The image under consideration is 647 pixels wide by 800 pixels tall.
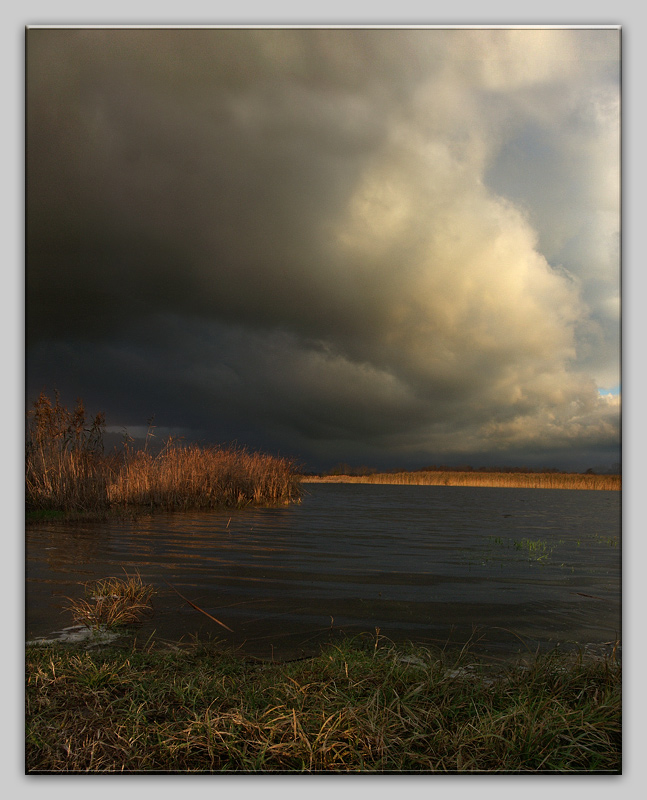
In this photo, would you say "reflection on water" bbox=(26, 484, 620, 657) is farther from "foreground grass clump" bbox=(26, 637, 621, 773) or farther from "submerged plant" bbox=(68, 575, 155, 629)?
"foreground grass clump" bbox=(26, 637, 621, 773)

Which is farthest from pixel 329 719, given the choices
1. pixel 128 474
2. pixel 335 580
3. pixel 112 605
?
pixel 128 474

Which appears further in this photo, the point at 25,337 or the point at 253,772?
the point at 25,337

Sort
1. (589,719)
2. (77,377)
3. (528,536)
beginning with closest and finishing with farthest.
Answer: (589,719), (77,377), (528,536)

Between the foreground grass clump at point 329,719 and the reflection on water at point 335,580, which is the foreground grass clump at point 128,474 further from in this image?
the foreground grass clump at point 329,719

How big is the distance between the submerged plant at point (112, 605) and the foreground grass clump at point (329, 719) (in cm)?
109

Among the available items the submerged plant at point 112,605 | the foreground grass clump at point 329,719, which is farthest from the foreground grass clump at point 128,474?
the foreground grass clump at point 329,719

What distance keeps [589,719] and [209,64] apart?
5.61 m

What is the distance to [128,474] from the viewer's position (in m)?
13.0

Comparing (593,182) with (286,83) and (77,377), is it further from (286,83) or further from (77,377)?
(77,377)

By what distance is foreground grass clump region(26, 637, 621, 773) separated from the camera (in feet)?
8.77

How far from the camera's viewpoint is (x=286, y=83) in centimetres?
470

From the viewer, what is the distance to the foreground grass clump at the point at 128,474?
30.8ft

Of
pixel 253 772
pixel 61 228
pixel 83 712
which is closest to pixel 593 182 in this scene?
pixel 61 228

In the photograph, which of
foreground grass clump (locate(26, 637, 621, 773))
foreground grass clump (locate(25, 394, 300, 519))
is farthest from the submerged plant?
foreground grass clump (locate(25, 394, 300, 519))
